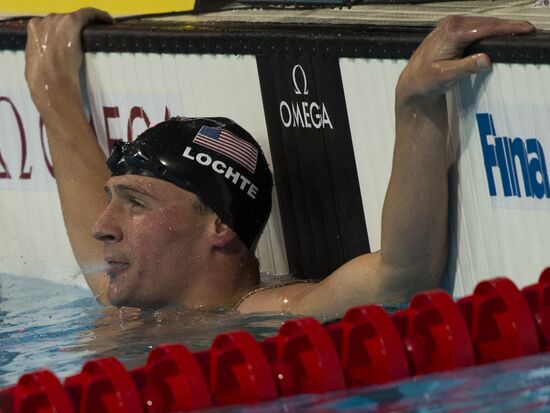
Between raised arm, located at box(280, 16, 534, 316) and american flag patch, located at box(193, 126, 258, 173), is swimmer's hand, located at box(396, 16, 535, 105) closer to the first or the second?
→ raised arm, located at box(280, 16, 534, 316)

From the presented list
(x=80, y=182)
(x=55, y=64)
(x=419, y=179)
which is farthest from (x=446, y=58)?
(x=55, y=64)

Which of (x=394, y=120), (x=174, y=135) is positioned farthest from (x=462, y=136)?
(x=174, y=135)

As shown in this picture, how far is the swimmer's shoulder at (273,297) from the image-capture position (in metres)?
3.18

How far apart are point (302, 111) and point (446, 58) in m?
0.67

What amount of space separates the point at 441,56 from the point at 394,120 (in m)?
0.36

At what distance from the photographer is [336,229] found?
342 cm

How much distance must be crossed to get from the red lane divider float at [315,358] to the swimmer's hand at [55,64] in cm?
152

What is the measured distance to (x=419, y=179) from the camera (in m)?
2.89

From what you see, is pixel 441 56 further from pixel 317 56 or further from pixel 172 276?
pixel 172 276

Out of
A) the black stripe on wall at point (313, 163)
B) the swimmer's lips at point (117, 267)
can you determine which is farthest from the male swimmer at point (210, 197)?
the black stripe on wall at point (313, 163)

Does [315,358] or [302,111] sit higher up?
[302,111]

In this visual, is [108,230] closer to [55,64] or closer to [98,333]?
[98,333]

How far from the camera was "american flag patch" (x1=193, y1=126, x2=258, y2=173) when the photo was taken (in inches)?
130

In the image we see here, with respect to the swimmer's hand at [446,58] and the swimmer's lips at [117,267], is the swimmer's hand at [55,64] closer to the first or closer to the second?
the swimmer's lips at [117,267]
